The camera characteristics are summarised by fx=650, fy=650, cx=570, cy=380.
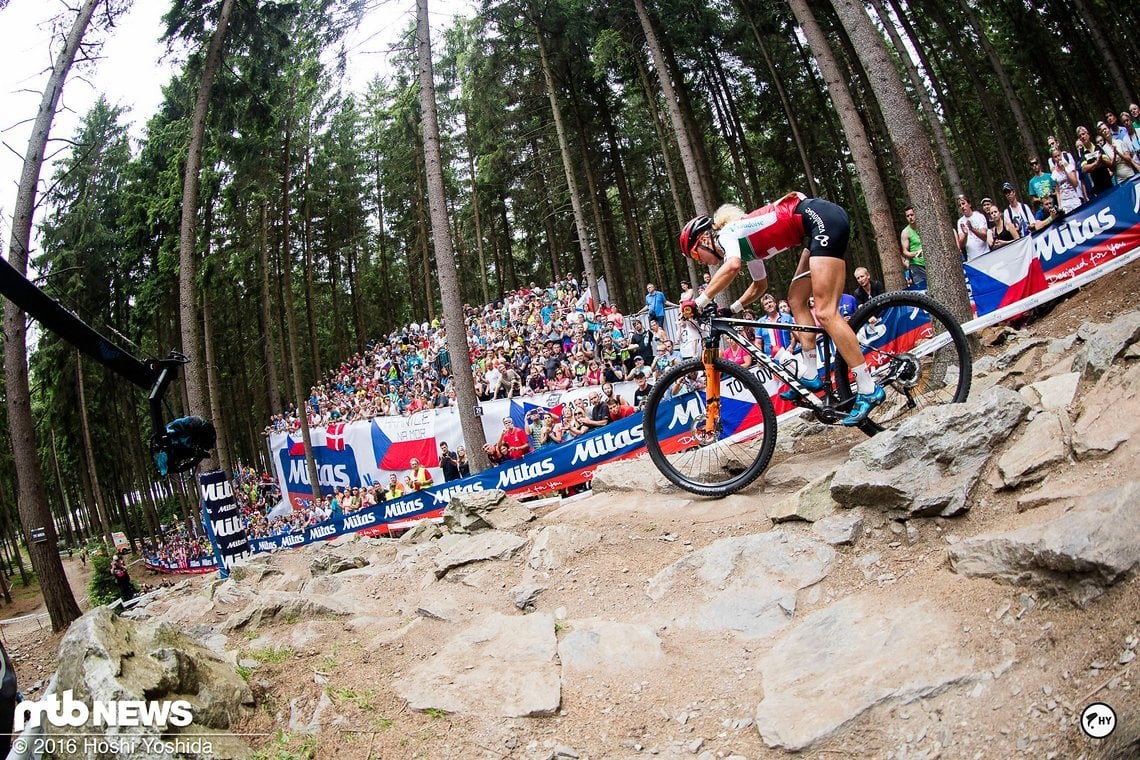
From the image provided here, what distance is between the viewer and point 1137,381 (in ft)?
11.8

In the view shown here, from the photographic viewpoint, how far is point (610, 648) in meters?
3.64

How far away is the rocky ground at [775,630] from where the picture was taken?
2.56 metres

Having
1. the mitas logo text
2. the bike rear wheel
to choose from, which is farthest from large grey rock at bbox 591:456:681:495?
the mitas logo text

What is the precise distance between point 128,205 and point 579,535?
23056mm

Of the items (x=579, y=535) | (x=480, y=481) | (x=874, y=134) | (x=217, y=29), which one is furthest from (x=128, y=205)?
(x=874, y=134)

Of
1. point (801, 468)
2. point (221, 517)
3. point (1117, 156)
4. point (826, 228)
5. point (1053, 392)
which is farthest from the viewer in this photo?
point (221, 517)

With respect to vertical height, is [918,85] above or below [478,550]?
above

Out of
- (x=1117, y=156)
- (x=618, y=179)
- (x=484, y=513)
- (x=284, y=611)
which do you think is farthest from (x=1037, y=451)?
(x=618, y=179)

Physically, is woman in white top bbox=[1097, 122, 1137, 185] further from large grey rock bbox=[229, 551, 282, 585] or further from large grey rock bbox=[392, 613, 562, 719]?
large grey rock bbox=[229, 551, 282, 585]

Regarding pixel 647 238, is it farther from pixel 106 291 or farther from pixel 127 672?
pixel 127 672

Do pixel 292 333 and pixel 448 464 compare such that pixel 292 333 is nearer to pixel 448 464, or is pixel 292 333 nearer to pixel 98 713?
pixel 448 464

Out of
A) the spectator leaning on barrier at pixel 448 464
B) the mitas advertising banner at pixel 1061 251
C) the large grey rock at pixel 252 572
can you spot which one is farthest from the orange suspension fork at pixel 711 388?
the spectator leaning on barrier at pixel 448 464

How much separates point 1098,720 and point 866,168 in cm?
779

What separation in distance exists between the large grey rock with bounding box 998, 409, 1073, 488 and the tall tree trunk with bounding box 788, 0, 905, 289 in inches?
199
